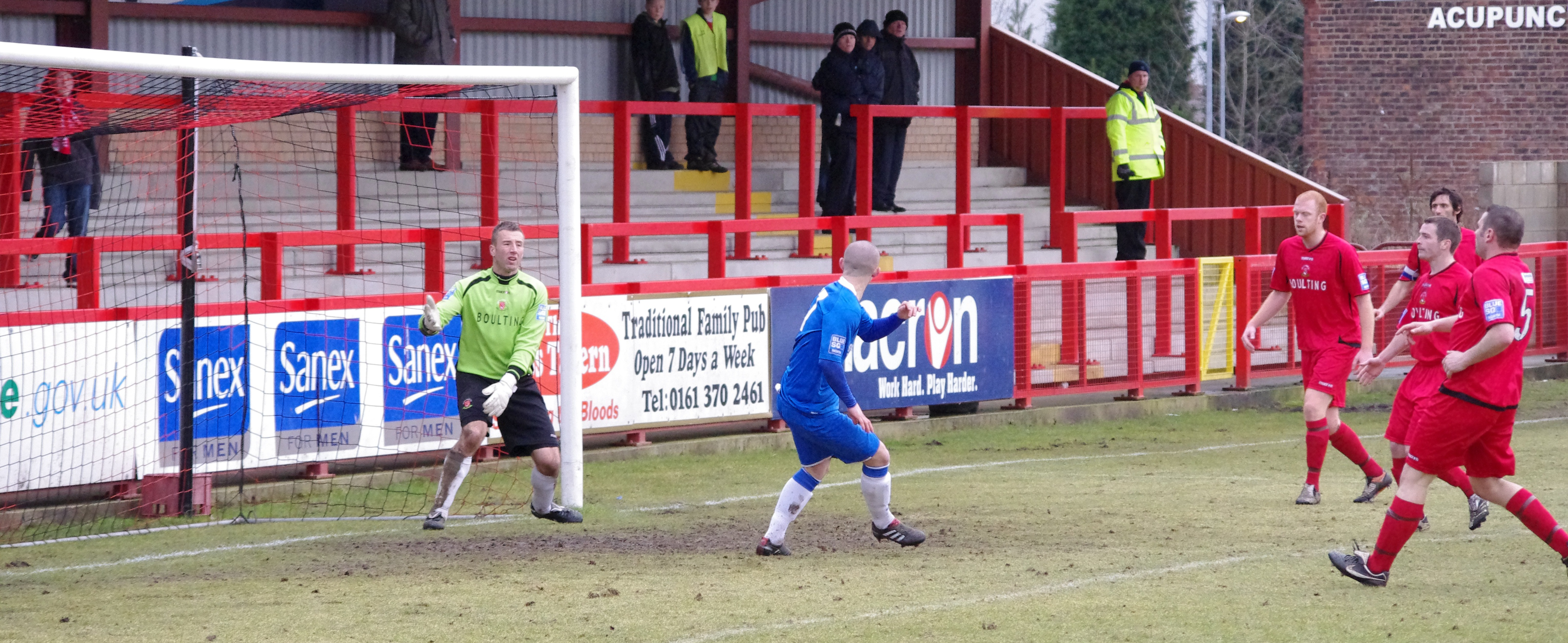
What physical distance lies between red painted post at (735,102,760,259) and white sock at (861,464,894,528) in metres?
8.23

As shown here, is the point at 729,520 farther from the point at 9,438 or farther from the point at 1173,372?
the point at 1173,372

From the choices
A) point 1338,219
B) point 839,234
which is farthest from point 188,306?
point 1338,219

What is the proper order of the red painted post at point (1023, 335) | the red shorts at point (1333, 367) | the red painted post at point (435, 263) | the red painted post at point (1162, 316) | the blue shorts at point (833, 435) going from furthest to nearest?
the red painted post at point (1162, 316)
the red painted post at point (1023, 335)
the red painted post at point (435, 263)
the red shorts at point (1333, 367)
the blue shorts at point (833, 435)

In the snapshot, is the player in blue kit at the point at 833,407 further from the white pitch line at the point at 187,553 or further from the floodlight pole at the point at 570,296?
the white pitch line at the point at 187,553

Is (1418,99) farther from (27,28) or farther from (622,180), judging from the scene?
(27,28)

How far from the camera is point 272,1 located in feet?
61.9

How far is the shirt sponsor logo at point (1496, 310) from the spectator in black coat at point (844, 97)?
10945mm

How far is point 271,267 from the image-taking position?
447 inches

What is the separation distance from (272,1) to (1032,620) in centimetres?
1419

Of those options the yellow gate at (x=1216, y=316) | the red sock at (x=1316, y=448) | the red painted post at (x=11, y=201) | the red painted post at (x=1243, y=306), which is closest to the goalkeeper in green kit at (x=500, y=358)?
the red painted post at (x=11, y=201)

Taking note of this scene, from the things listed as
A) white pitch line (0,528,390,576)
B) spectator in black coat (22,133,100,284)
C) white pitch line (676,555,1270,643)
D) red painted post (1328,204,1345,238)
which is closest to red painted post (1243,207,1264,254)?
red painted post (1328,204,1345,238)

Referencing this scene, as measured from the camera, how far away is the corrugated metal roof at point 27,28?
16.8 meters

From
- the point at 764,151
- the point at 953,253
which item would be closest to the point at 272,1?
the point at 764,151

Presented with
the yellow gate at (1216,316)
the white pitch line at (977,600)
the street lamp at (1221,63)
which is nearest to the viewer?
the white pitch line at (977,600)
